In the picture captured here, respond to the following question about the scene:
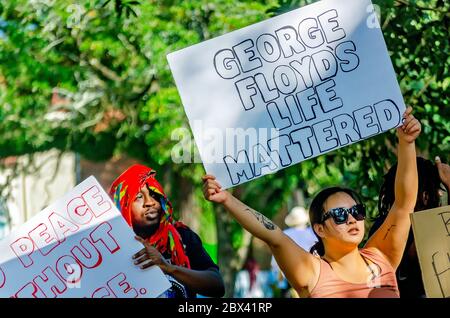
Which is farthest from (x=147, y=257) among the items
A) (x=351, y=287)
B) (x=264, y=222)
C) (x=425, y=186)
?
(x=425, y=186)

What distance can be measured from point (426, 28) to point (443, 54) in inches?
7.6

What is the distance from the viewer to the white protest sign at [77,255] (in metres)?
4.52

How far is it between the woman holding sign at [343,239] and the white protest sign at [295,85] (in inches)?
9.4

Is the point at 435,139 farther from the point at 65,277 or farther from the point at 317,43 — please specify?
the point at 65,277

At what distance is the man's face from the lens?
4781 millimetres

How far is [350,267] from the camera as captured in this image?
435 cm

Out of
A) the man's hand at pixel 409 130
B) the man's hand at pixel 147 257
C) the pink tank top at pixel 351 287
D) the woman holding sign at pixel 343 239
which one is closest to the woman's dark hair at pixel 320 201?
the woman holding sign at pixel 343 239

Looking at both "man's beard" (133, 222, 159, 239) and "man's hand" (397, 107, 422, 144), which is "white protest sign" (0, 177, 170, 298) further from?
"man's hand" (397, 107, 422, 144)

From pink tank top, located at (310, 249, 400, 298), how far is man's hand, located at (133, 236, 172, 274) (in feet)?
2.13

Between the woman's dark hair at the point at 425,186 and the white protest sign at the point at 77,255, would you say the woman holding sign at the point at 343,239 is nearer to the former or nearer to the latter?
the woman's dark hair at the point at 425,186

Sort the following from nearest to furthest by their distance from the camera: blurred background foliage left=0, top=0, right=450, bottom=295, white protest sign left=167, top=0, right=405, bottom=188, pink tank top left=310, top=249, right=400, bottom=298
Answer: pink tank top left=310, top=249, right=400, bottom=298 → white protest sign left=167, top=0, right=405, bottom=188 → blurred background foliage left=0, top=0, right=450, bottom=295

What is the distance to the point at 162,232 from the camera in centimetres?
478

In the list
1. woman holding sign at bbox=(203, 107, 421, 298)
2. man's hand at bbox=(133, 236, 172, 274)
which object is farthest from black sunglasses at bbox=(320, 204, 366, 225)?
man's hand at bbox=(133, 236, 172, 274)
